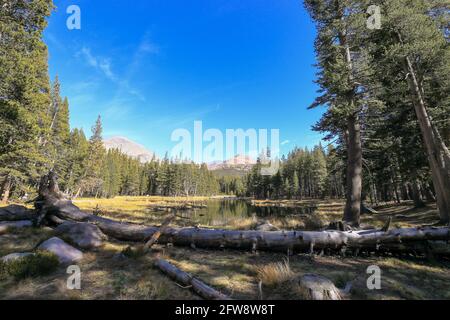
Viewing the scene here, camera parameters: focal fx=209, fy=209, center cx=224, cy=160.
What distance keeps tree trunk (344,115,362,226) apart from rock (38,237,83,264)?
11896mm

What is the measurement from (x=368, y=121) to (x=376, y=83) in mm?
2227

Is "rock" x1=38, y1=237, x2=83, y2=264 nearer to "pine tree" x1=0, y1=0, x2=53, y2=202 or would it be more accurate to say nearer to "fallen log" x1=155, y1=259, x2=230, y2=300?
"fallen log" x1=155, y1=259, x2=230, y2=300

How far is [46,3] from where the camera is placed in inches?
427

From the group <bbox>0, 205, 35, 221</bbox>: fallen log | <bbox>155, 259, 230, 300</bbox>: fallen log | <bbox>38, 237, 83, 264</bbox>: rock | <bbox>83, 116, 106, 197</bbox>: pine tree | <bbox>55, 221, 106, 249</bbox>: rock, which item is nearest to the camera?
<bbox>155, 259, 230, 300</bbox>: fallen log

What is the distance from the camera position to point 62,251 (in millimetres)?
6238

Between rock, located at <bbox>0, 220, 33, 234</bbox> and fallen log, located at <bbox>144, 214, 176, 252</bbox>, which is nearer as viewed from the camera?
fallen log, located at <bbox>144, 214, 176, 252</bbox>

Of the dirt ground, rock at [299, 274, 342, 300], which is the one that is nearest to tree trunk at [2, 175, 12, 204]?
the dirt ground

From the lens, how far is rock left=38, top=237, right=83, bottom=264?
19.9 feet

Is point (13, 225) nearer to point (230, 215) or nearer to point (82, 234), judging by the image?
point (82, 234)

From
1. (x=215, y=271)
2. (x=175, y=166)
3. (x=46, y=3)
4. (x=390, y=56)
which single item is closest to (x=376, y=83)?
(x=390, y=56)

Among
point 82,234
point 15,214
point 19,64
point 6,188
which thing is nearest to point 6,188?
point 6,188

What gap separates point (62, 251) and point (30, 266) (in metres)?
1.11

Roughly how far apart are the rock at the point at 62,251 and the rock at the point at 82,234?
0.83 meters

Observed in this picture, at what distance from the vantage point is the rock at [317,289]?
3908 mm
